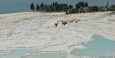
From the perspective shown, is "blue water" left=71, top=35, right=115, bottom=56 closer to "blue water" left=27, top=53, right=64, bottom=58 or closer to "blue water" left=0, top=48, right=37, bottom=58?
"blue water" left=27, top=53, right=64, bottom=58

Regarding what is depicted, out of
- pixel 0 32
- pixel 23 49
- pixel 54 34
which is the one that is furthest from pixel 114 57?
pixel 0 32

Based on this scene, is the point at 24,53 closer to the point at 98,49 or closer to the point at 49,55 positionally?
the point at 49,55

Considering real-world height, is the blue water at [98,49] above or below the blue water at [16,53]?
below

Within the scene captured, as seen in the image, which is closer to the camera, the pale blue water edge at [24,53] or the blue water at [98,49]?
the pale blue water edge at [24,53]

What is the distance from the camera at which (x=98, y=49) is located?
1551 cm

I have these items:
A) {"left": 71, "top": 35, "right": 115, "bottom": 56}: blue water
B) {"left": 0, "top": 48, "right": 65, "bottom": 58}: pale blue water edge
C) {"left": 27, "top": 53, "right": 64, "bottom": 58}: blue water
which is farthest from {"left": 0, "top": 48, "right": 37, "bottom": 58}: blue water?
{"left": 71, "top": 35, "right": 115, "bottom": 56}: blue water

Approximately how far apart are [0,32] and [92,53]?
10.7 m

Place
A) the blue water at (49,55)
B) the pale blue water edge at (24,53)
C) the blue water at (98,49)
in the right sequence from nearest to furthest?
the blue water at (49,55)
the pale blue water edge at (24,53)
the blue water at (98,49)

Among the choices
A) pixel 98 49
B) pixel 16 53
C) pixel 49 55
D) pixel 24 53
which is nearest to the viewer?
pixel 49 55

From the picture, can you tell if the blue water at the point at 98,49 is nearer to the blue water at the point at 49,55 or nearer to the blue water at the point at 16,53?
the blue water at the point at 49,55

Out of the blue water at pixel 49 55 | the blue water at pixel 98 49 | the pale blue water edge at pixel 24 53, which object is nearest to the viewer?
the blue water at pixel 49 55

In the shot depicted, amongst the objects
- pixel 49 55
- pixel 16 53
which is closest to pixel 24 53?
pixel 16 53

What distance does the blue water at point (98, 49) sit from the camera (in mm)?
14352

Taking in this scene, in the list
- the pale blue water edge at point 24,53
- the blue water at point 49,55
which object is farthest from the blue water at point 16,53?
the blue water at point 49,55
